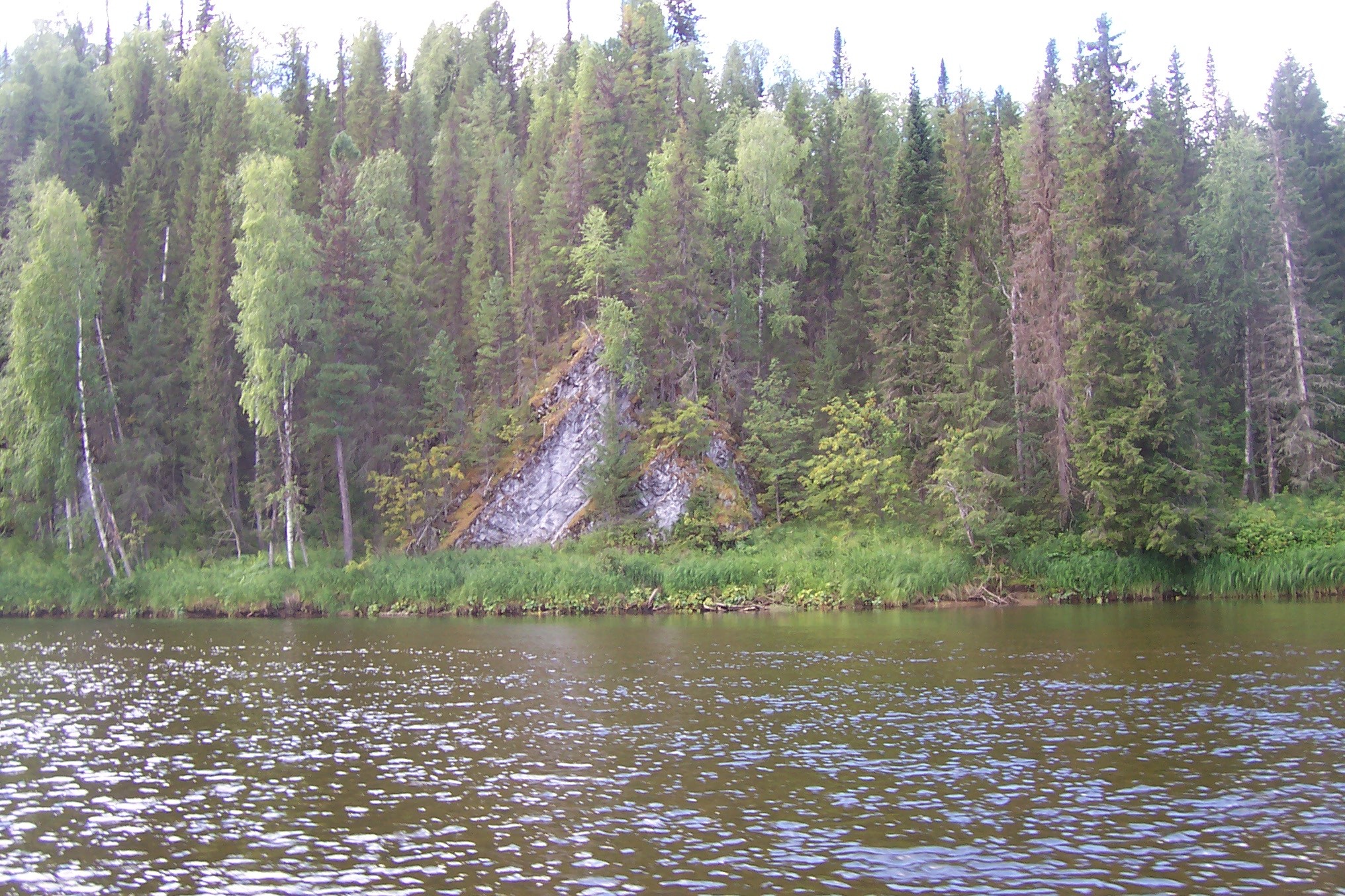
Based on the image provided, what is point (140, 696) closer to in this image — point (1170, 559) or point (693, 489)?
point (693, 489)

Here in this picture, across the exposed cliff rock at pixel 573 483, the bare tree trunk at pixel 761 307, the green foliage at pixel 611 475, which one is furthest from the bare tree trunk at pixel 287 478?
the bare tree trunk at pixel 761 307

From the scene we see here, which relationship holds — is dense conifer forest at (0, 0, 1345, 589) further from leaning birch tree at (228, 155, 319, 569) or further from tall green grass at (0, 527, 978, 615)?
tall green grass at (0, 527, 978, 615)

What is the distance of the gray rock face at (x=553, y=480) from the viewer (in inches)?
2079

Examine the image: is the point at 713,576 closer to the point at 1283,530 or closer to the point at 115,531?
the point at 1283,530

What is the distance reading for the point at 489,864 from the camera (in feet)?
39.2

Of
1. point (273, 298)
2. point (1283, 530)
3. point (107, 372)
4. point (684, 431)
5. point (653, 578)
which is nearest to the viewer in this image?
point (1283, 530)

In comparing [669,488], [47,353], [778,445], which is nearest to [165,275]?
[47,353]

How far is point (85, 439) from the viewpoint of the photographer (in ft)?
159

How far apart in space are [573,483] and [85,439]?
74.6 ft

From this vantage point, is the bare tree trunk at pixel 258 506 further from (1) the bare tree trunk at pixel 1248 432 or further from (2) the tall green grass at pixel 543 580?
(1) the bare tree trunk at pixel 1248 432

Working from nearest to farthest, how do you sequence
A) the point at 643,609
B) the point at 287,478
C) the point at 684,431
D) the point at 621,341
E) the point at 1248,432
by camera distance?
the point at 643,609, the point at 287,478, the point at 1248,432, the point at 684,431, the point at 621,341

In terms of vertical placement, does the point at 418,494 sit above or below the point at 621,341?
below

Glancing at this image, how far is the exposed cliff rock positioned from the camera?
5162cm

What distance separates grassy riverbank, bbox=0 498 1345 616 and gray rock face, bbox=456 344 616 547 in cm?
288
